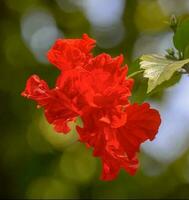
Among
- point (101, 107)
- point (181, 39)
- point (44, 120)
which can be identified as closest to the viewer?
point (101, 107)

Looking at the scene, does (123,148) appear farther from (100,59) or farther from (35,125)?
(35,125)

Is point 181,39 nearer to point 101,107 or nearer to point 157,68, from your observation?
point 157,68

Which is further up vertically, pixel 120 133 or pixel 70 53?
pixel 70 53

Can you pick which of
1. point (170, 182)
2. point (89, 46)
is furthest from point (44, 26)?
point (89, 46)

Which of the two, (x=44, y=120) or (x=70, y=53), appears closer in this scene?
(x=70, y=53)

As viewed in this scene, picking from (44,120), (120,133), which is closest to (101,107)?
(120,133)

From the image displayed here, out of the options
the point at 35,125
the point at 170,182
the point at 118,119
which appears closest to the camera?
the point at 118,119
